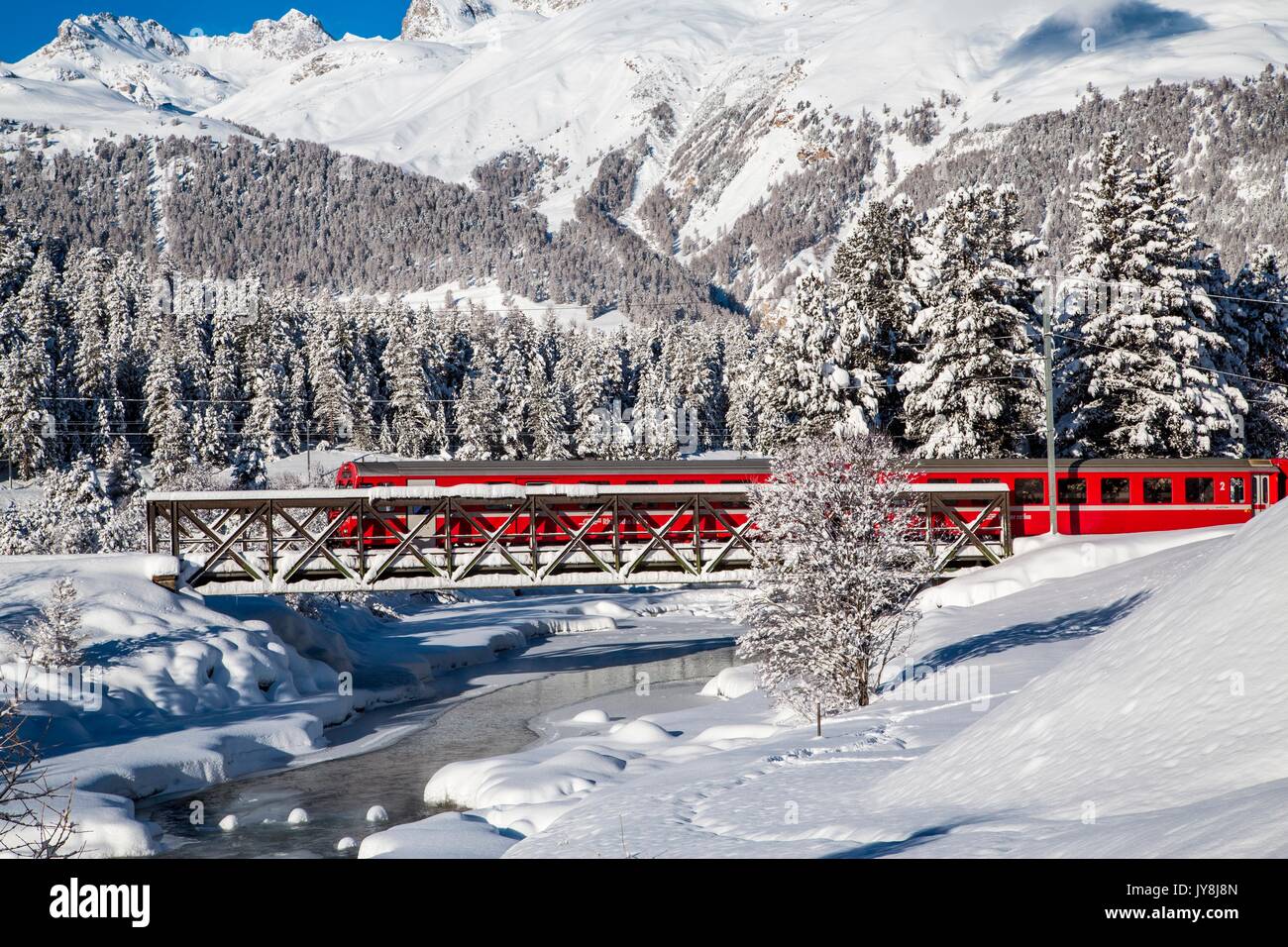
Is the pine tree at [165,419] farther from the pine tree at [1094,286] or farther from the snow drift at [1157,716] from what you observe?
the snow drift at [1157,716]

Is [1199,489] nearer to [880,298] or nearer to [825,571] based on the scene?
[880,298]

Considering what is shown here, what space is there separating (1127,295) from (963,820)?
1374 inches

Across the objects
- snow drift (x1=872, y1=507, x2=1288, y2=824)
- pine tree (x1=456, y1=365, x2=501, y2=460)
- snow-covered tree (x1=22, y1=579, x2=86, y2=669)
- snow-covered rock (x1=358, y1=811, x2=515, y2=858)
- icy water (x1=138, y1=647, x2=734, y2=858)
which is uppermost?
pine tree (x1=456, y1=365, x2=501, y2=460)

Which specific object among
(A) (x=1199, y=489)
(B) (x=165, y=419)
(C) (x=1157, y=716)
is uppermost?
(B) (x=165, y=419)

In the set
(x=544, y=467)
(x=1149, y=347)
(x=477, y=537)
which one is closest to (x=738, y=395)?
(x=1149, y=347)

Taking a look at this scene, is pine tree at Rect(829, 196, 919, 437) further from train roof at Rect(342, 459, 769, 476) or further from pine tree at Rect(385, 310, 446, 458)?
pine tree at Rect(385, 310, 446, 458)

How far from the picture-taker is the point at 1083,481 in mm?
36156

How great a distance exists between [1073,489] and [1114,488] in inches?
54.1

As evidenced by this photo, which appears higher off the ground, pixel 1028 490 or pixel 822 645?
pixel 1028 490

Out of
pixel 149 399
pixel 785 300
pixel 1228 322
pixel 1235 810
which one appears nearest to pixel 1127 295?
pixel 1228 322

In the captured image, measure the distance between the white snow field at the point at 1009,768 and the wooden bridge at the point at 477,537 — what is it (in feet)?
29.5

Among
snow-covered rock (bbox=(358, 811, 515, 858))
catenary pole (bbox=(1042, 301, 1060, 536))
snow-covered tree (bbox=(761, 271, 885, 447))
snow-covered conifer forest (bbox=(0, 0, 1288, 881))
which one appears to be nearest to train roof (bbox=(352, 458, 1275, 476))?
snow-covered conifer forest (bbox=(0, 0, 1288, 881))

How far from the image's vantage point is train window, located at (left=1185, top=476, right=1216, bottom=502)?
36.2 meters

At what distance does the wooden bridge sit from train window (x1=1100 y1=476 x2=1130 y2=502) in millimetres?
4000
